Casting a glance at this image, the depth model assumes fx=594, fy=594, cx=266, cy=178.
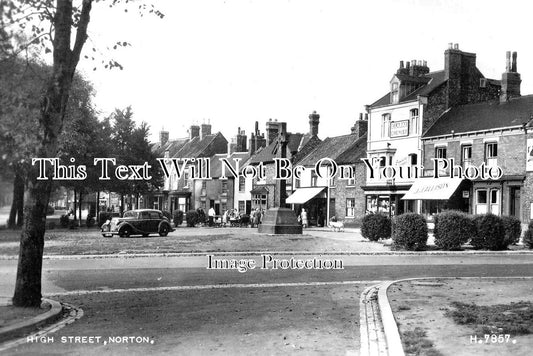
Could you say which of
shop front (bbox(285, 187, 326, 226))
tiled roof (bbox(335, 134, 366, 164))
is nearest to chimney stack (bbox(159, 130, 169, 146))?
Result: shop front (bbox(285, 187, 326, 226))

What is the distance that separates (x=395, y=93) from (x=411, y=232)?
2514 centimetres

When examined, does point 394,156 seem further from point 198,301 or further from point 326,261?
point 198,301

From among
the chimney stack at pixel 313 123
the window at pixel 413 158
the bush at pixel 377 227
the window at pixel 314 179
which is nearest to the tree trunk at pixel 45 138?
the bush at pixel 377 227

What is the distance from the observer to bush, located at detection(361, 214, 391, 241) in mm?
28000

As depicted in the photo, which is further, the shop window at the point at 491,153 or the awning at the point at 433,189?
the awning at the point at 433,189

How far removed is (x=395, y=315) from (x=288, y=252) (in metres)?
13.1

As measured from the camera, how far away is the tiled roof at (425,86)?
4497 centimetres

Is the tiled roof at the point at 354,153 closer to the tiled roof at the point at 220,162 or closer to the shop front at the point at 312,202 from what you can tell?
the shop front at the point at 312,202

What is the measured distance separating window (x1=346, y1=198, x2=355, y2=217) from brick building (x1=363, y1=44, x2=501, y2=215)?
6.58ft

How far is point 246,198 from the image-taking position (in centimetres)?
6506

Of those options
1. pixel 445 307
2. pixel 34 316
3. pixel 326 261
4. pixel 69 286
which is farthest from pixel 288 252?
pixel 34 316

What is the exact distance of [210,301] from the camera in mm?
11219

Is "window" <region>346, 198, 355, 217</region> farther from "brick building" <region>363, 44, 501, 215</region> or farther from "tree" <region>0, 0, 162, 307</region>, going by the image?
"tree" <region>0, 0, 162, 307</region>

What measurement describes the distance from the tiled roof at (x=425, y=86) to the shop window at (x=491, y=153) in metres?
7.29
